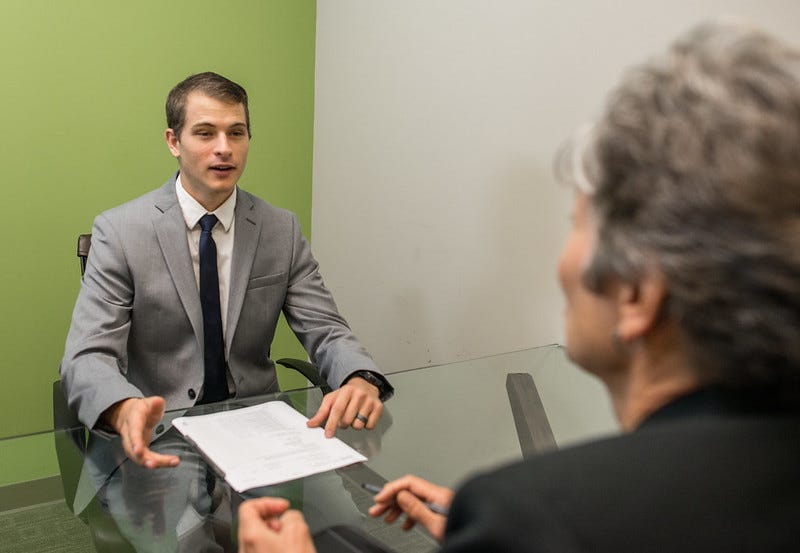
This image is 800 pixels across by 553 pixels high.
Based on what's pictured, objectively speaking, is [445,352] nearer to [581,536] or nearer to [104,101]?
[104,101]

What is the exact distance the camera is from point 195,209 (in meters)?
2.22

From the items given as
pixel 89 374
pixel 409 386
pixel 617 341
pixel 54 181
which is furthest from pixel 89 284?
pixel 617 341

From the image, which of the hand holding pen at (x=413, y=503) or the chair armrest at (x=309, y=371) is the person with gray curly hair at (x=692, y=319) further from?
the chair armrest at (x=309, y=371)

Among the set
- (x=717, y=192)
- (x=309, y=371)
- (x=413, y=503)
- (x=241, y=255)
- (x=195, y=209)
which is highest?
(x=717, y=192)

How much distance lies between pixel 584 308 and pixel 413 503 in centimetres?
61

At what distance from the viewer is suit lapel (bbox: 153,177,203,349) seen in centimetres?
212

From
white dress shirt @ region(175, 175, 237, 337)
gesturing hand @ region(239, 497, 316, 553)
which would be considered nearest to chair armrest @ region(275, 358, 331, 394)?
white dress shirt @ region(175, 175, 237, 337)

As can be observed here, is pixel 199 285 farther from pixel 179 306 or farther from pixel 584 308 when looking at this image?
pixel 584 308

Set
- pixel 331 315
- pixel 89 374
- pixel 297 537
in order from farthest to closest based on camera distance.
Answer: pixel 331 315 → pixel 89 374 → pixel 297 537

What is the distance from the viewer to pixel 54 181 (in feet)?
10.2

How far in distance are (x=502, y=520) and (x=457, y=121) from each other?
2331 mm

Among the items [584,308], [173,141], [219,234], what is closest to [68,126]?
[173,141]

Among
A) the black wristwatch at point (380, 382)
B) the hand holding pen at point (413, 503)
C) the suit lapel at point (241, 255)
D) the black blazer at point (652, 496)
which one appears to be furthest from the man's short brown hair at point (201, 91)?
the black blazer at point (652, 496)

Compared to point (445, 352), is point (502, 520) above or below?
above
